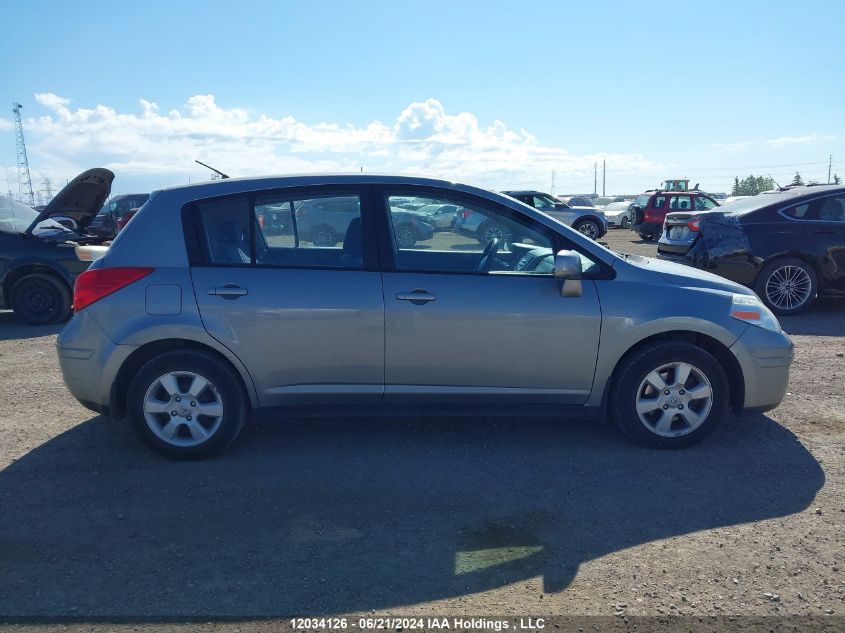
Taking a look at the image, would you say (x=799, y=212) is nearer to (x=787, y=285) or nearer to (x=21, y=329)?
(x=787, y=285)

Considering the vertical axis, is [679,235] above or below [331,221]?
below

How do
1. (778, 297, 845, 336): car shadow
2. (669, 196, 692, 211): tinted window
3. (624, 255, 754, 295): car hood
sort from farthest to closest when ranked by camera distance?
1. (669, 196, 692, 211): tinted window
2. (778, 297, 845, 336): car shadow
3. (624, 255, 754, 295): car hood

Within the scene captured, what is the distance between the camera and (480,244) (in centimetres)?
461

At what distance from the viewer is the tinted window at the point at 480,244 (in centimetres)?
455

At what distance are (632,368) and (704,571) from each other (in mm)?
1544

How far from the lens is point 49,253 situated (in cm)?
923

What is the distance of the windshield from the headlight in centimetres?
872

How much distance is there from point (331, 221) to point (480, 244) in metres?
0.98

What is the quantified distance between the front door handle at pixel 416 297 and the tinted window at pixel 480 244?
186mm

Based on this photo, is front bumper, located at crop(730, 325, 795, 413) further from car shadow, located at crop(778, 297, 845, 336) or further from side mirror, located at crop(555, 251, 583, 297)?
car shadow, located at crop(778, 297, 845, 336)

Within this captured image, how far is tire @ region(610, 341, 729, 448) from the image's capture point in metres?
4.52

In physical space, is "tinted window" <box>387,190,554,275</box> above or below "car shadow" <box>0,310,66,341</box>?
above

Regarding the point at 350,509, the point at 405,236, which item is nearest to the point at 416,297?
the point at 405,236

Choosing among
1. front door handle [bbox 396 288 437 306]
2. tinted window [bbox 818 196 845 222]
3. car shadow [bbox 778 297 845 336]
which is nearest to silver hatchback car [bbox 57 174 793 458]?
front door handle [bbox 396 288 437 306]
